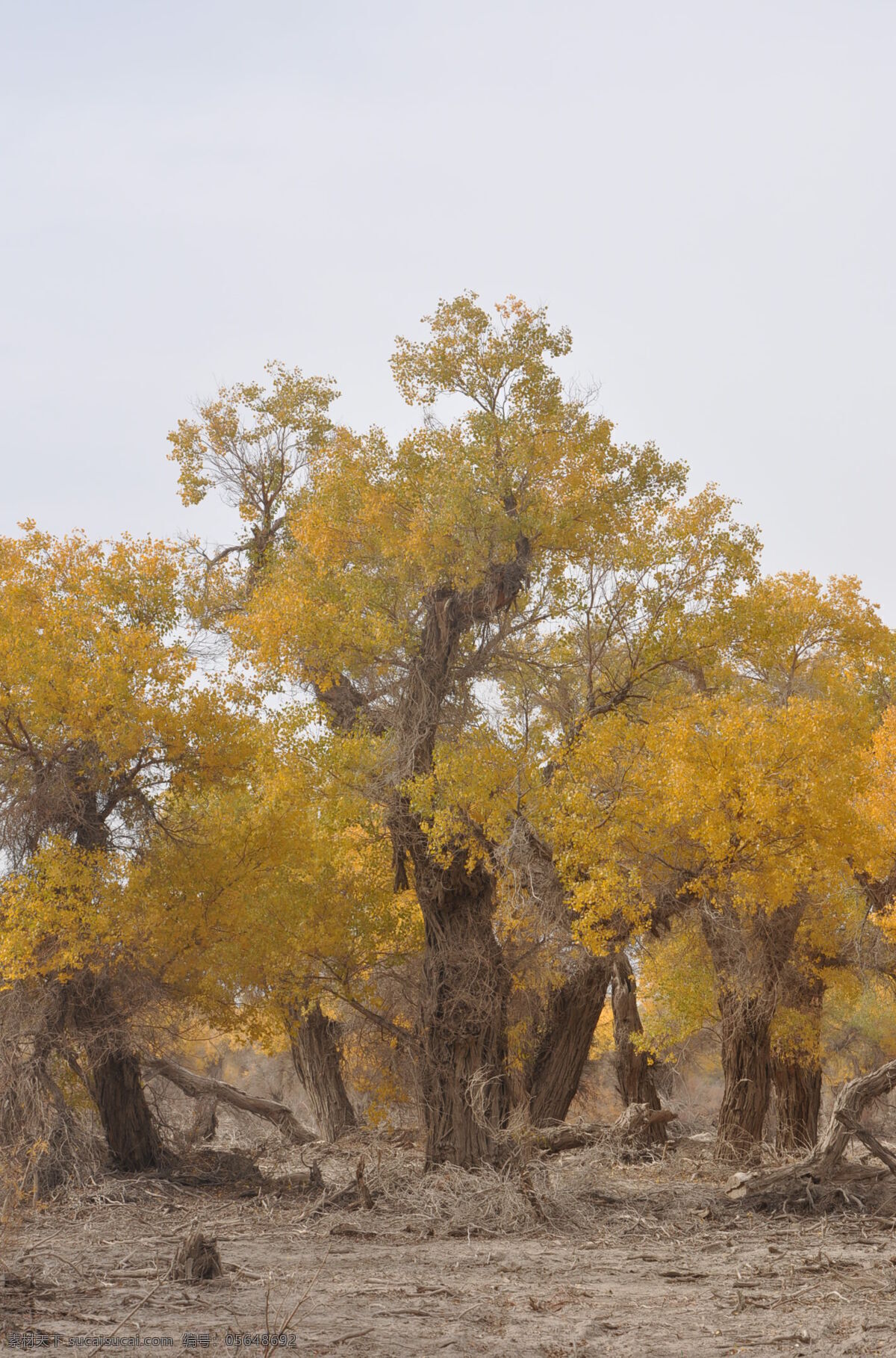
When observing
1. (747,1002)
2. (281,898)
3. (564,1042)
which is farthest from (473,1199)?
(747,1002)

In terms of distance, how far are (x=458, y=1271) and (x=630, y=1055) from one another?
1489 centimetres

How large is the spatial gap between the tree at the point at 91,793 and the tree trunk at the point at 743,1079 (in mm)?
8661

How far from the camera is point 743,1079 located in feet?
59.6

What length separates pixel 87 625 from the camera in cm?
1412

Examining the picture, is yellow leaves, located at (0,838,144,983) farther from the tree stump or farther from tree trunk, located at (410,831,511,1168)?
the tree stump

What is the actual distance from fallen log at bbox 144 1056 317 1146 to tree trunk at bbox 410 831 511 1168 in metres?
3.55

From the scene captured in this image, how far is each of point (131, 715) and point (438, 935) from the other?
5.01m

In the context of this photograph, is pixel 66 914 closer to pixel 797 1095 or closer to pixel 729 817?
pixel 729 817

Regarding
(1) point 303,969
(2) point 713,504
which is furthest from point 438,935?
(2) point 713,504

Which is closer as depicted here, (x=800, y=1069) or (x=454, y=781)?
(x=454, y=781)

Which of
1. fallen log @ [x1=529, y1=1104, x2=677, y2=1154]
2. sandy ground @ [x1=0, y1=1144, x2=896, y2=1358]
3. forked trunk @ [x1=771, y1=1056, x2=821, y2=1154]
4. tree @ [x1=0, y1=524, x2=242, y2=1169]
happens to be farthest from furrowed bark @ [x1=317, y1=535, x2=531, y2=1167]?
forked trunk @ [x1=771, y1=1056, x2=821, y2=1154]

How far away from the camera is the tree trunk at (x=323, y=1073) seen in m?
21.2

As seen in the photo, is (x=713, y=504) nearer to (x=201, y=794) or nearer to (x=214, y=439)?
(x=201, y=794)

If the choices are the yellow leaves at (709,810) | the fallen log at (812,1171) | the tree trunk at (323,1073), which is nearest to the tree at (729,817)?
the yellow leaves at (709,810)
